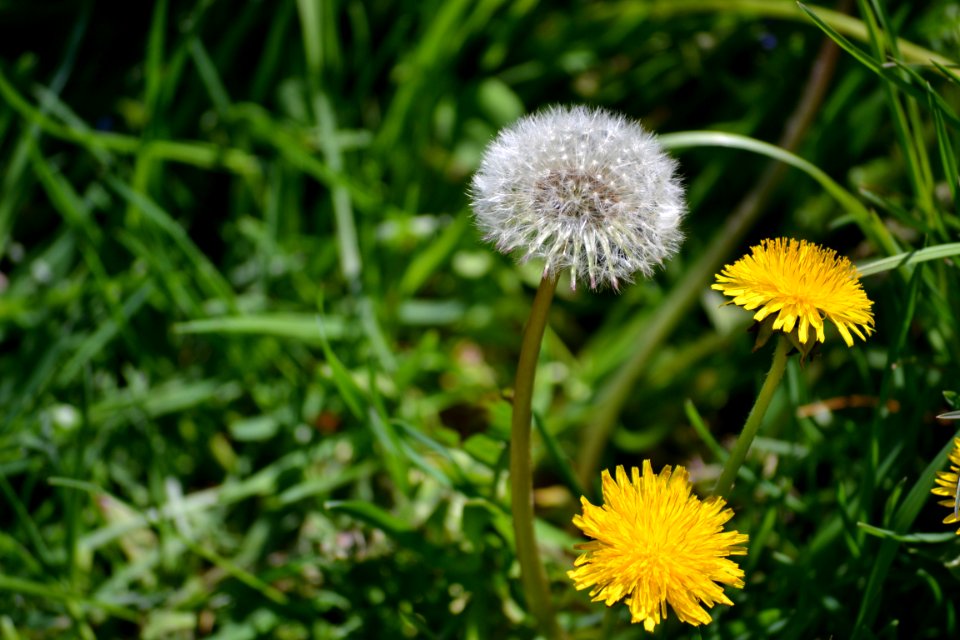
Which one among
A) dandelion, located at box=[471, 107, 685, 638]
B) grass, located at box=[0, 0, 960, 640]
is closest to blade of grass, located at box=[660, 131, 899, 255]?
grass, located at box=[0, 0, 960, 640]

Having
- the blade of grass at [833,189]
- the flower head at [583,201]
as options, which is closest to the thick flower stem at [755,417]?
the flower head at [583,201]

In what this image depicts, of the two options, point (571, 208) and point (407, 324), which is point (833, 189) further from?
point (407, 324)

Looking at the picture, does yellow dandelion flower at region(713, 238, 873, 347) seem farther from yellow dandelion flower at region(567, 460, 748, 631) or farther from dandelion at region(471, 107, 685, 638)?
yellow dandelion flower at region(567, 460, 748, 631)

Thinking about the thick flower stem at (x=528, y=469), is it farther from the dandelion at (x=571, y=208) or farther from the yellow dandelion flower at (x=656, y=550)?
the yellow dandelion flower at (x=656, y=550)

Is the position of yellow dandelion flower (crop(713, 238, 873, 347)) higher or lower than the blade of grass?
lower

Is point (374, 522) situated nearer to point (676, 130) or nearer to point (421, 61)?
point (421, 61)
